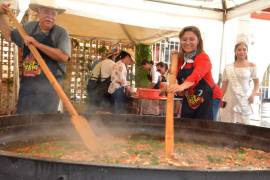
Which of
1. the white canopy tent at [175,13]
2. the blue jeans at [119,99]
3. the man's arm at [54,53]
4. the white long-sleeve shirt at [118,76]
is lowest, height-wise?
the blue jeans at [119,99]

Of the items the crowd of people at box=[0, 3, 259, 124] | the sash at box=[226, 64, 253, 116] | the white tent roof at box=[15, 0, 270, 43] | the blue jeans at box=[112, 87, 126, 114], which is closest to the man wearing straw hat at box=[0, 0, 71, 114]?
the crowd of people at box=[0, 3, 259, 124]

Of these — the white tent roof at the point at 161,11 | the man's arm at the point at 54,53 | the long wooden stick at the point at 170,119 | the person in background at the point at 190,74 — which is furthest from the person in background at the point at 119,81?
the long wooden stick at the point at 170,119

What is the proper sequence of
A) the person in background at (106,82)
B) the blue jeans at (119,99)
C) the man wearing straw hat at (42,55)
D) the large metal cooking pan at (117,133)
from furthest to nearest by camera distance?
the person in background at (106,82) → the blue jeans at (119,99) → the man wearing straw hat at (42,55) → the large metal cooking pan at (117,133)

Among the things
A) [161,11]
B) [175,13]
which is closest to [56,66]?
[161,11]

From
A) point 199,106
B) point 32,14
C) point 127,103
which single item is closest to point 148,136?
point 199,106

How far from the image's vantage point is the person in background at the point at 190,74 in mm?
3857

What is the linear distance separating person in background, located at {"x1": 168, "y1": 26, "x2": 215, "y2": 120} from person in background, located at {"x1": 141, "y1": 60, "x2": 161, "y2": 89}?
19.9 ft

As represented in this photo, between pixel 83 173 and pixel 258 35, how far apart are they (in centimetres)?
1216

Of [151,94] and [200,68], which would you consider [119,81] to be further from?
[200,68]

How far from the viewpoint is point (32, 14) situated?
5863mm

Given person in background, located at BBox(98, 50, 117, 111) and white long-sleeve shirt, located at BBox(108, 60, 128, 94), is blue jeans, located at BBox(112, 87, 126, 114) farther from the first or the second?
person in background, located at BBox(98, 50, 117, 111)

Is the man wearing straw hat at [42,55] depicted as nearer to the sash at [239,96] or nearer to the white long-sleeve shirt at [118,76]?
the sash at [239,96]

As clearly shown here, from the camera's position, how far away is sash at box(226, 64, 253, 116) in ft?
18.4

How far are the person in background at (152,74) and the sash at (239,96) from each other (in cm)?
458
